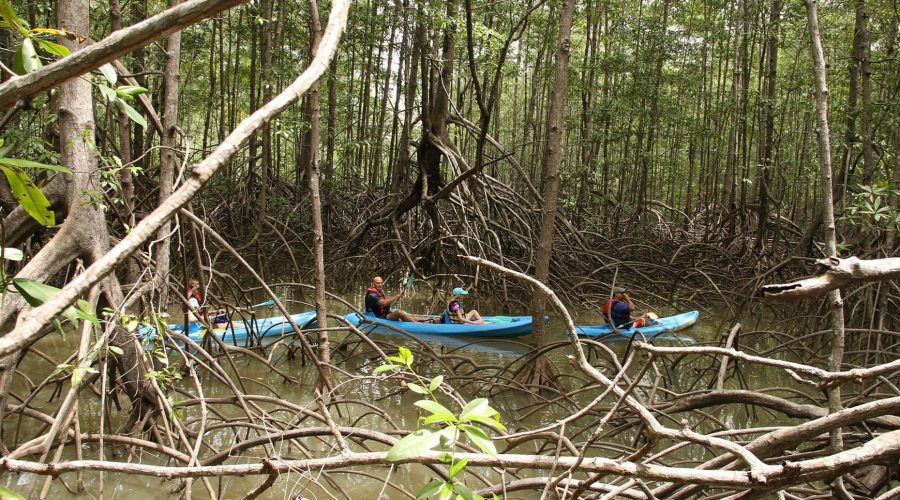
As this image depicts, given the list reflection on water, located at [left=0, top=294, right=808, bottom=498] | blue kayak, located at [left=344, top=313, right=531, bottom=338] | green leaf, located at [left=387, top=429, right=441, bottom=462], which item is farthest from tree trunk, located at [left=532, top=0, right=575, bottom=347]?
green leaf, located at [left=387, top=429, right=441, bottom=462]

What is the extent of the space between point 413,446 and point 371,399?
4.07 meters

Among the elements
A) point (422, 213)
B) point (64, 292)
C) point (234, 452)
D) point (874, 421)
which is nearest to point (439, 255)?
point (422, 213)

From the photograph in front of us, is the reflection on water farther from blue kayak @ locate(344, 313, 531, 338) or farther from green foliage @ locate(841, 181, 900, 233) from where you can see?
green foliage @ locate(841, 181, 900, 233)

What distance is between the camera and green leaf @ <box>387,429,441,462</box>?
1.04 m

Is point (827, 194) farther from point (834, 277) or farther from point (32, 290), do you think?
point (32, 290)

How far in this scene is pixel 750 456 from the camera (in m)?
1.22

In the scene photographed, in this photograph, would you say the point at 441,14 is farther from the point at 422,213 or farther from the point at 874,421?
the point at 874,421

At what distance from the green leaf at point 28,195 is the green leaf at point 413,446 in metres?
0.62

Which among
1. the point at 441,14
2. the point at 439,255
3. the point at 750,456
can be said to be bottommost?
the point at 439,255

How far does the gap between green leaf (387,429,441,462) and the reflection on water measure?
139cm

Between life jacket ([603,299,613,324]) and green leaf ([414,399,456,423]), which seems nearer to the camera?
green leaf ([414,399,456,423])

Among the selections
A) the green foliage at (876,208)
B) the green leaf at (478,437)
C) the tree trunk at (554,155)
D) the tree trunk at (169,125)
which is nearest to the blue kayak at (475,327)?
the tree trunk at (554,155)

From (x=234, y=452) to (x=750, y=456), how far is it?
254 cm

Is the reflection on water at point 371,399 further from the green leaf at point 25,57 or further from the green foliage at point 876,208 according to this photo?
the green leaf at point 25,57
